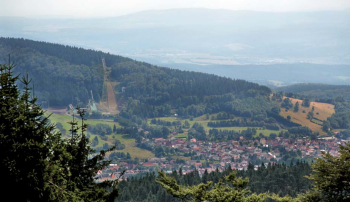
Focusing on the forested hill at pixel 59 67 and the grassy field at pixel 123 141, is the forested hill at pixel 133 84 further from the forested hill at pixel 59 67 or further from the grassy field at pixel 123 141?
the grassy field at pixel 123 141

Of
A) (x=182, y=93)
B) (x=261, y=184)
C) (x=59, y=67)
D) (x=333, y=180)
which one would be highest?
(x=59, y=67)

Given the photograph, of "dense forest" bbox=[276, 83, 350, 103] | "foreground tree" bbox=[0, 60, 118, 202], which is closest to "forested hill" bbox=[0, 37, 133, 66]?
"dense forest" bbox=[276, 83, 350, 103]

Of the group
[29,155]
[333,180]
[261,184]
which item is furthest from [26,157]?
[261,184]

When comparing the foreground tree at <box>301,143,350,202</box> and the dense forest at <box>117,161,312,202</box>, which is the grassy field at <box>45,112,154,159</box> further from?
the foreground tree at <box>301,143,350,202</box>

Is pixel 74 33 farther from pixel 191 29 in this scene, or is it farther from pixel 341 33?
pixel 341 33

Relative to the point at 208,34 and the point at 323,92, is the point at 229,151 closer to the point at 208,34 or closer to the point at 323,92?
the point at 323,92

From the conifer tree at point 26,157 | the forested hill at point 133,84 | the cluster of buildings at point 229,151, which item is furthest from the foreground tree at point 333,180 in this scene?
the forested hill at point 133,84

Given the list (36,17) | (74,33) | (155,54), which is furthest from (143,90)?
(36,17)

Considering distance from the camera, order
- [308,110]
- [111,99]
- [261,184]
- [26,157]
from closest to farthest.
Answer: [26,157], [261,184], [308,110], [111,99]

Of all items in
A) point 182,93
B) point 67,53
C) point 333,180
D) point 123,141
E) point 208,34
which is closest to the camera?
point 333,180
